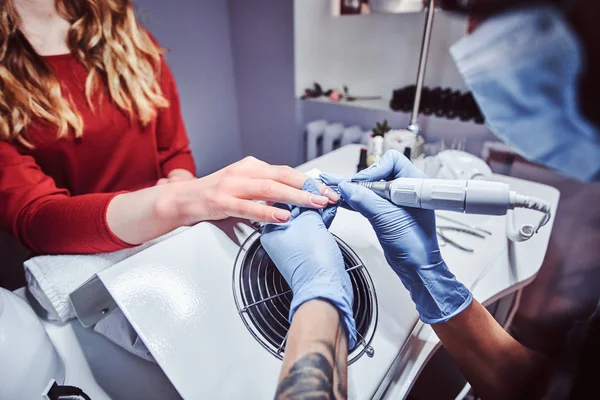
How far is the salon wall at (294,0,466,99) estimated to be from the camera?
181 centimetres

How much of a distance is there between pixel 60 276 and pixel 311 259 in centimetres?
51

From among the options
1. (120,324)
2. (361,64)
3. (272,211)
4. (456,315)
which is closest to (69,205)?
(120,324)

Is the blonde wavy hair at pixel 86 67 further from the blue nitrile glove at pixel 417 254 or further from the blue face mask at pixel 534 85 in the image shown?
the blue face mask at pixel 534 85

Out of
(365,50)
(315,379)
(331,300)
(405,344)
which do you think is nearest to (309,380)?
(315,379)

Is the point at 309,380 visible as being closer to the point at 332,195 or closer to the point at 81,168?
the point at 332,195

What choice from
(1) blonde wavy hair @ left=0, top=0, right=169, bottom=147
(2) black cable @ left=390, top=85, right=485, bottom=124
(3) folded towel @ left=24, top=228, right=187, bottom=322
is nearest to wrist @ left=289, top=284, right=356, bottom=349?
(3) folded towel @ left=24, top=228, right=187, bottom=322

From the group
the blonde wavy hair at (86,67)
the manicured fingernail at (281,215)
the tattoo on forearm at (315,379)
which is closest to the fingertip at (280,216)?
the manicured fingernail at (281,215)

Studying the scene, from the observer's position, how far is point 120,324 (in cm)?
61

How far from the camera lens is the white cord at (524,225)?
1.47ft

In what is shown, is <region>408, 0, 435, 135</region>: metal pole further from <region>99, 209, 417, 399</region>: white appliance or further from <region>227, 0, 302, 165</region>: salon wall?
<region>227, 0, 302, 165</region>: salon wall

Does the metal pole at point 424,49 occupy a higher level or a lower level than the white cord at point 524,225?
higher

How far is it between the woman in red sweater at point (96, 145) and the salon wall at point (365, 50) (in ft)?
3.64

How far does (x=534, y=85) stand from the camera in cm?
23

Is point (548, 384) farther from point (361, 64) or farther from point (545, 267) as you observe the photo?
point (361, 64)
